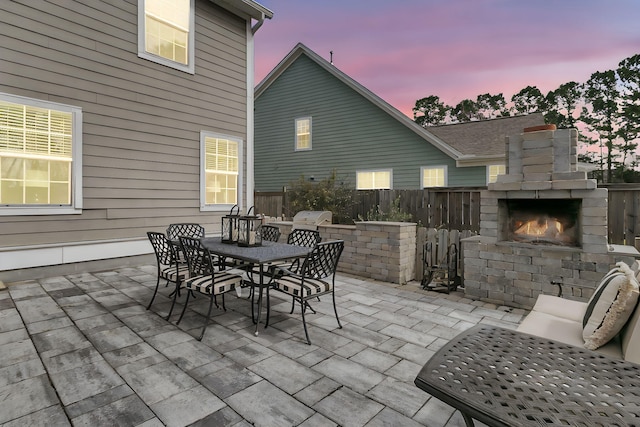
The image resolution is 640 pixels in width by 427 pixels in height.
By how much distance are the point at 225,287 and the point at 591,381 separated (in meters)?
2.81

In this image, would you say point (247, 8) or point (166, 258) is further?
point (247, 8)

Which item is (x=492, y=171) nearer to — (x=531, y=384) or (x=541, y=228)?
(x=541, y=228)

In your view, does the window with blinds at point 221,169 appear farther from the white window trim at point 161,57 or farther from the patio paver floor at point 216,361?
the patio paver floor at point 216,361

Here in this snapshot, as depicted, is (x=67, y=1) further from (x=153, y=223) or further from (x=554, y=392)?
(x=554, y=392)

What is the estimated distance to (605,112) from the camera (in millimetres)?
20844

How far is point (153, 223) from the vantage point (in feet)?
19.9

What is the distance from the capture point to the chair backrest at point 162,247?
12.0ft

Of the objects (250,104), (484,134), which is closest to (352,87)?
(250,104)

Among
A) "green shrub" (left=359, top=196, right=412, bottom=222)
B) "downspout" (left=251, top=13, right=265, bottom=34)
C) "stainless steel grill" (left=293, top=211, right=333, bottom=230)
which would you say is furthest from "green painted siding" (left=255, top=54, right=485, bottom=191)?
"stainless steel grill" (left=293, top=211, right=333, bottom=230)

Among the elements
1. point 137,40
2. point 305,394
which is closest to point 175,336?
point 305,394

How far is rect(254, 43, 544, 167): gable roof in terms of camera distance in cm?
954

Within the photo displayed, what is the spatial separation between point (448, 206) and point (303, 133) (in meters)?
7.79

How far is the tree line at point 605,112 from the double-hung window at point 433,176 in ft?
53.5

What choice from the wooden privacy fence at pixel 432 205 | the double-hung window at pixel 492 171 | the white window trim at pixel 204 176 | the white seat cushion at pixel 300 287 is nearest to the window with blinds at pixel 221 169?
the white window trim at pixel 204 176
